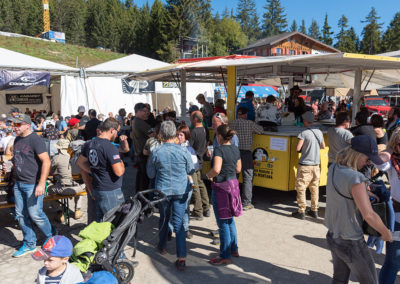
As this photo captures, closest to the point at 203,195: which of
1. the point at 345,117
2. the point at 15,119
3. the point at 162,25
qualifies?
the point at 345,117

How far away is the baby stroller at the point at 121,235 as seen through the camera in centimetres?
278

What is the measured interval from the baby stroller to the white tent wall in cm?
1213

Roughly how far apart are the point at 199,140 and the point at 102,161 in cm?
206

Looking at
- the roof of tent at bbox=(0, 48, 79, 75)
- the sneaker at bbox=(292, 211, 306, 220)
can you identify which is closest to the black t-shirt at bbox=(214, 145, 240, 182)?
the sneaker at bbox=(292, 211, 306, 220)

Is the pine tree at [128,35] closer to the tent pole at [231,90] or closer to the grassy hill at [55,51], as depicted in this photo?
the grassy hill at [55,51]

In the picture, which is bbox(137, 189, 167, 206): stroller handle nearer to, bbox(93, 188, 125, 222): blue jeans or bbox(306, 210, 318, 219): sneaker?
bbox(93, 188, 125, 222): blue jeans

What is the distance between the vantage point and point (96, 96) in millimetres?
14883

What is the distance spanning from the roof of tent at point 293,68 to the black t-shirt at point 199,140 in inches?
58.6

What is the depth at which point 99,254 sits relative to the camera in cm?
273

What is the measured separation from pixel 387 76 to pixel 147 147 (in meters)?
7.35

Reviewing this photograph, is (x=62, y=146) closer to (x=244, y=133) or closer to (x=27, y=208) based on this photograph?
(x=27, y=208)

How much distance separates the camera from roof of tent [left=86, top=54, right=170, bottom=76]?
1405cm

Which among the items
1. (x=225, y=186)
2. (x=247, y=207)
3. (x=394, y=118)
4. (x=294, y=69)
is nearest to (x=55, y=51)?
(x=294, y=69)

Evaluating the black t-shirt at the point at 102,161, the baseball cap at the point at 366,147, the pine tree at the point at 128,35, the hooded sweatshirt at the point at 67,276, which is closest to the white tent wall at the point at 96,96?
the black t-shirt at the point at 102,161
